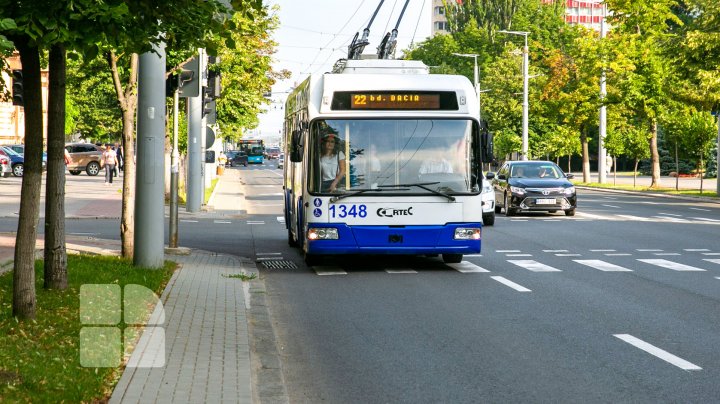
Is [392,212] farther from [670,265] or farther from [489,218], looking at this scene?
[489,218]

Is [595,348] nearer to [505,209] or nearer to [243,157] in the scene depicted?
[505,209]

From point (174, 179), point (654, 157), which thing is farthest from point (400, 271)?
point (654, 157)

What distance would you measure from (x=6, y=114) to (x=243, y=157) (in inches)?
1936

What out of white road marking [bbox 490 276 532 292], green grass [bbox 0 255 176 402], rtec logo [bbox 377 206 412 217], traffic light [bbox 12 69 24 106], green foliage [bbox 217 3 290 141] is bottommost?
white road marking [bbox 490 276 532 292]

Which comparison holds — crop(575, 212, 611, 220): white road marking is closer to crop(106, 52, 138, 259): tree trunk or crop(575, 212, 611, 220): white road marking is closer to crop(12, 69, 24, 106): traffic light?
crop(106, 52, 138, 259): tree trunk

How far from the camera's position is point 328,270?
664 inches

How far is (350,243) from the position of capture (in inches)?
637

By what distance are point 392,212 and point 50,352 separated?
8.34m

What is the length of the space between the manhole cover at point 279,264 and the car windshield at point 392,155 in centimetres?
166

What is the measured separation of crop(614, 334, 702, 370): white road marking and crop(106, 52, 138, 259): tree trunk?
765 cm

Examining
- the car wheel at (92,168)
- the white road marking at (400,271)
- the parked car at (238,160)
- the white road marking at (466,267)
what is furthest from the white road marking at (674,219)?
the parked car at (238,160)

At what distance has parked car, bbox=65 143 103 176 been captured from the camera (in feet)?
229

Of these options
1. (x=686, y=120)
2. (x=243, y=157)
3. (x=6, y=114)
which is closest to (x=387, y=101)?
(x=686, y=120)
